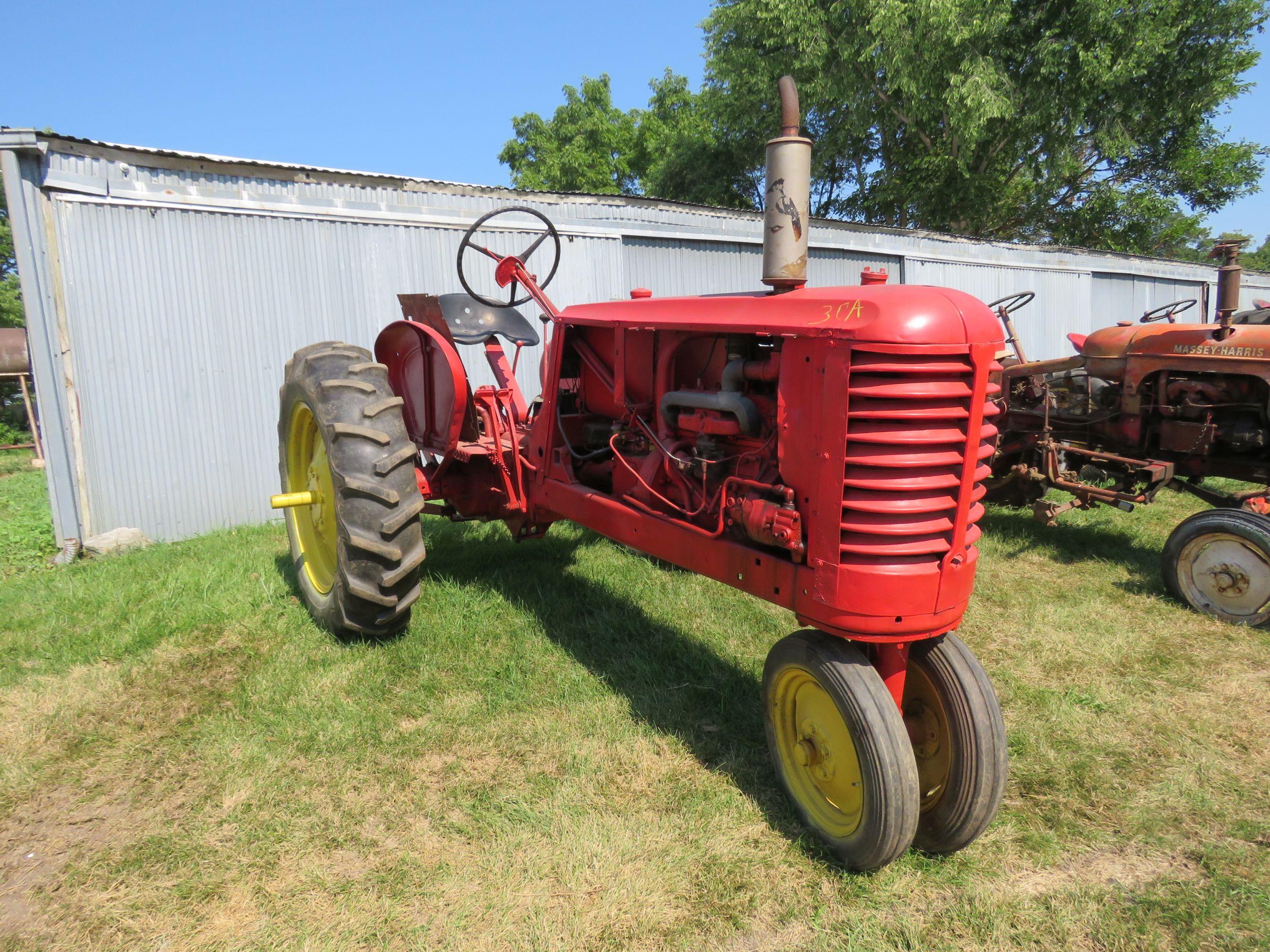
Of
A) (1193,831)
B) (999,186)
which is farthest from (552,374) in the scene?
(999,186)

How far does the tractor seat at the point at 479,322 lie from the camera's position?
13.0 ft

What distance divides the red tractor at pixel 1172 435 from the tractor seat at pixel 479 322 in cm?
327

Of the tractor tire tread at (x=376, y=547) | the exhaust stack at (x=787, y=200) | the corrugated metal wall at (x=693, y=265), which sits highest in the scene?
the corrugated metal wall at (x=693, y=265)

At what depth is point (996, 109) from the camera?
48.6ft

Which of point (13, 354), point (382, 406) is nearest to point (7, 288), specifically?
point (13, 354)

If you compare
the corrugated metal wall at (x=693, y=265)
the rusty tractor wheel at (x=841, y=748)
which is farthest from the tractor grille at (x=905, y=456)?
the corrugated metal wall at (x=693, y=265)

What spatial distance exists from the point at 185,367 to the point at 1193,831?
6110 mm

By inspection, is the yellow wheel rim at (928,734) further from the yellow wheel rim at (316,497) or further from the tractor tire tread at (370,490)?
the yellow wheel rim at (316,497)

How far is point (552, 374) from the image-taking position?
3424mm

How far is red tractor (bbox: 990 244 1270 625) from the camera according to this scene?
13.5 feet

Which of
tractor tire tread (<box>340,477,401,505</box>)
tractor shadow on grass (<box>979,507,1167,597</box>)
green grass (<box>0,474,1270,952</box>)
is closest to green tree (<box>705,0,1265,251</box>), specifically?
tractor shadow on grass (<box>979,507,1167,597</box>)

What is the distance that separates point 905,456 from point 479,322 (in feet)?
8.40

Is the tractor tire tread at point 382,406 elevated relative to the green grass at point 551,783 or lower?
elevated

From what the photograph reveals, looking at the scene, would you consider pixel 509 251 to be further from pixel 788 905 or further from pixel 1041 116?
pixel 1041 116
